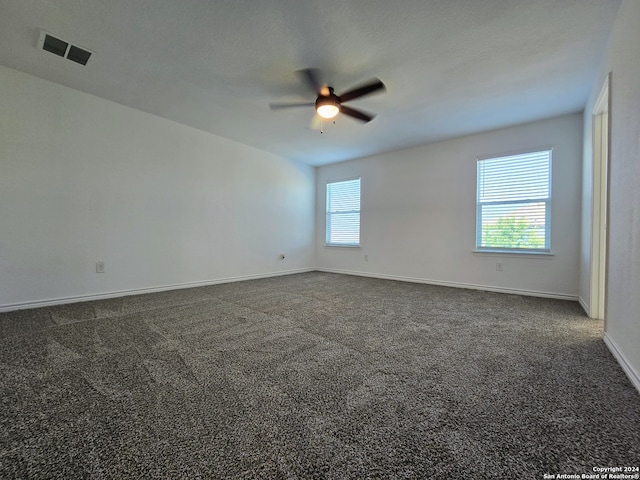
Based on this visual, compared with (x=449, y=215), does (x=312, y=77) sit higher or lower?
higher

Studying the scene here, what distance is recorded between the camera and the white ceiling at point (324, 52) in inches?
80.7

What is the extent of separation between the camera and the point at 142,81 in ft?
9.98

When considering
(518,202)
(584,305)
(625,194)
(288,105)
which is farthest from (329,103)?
(584,305)

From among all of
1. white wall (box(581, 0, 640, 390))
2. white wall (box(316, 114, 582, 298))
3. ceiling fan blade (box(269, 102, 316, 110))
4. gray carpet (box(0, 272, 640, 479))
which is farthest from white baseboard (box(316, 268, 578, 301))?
ceiling fan blade (box(269, 102, 316, 110))

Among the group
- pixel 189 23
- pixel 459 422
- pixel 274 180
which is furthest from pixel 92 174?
pixel 459 422

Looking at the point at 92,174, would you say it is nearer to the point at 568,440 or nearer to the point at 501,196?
the point at 568,440

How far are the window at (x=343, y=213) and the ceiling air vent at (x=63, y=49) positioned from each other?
4505 millimetres

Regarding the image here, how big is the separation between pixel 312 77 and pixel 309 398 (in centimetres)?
272

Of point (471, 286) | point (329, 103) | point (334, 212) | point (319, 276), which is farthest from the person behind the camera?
point (334, 212)

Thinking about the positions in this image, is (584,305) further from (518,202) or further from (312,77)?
(312,77)

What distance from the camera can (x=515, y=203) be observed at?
160 inches

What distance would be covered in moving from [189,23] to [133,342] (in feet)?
8.40

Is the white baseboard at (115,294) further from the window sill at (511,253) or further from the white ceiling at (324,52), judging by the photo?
the window sill at (511,253)

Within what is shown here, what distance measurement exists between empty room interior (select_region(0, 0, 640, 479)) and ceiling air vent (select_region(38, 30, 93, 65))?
0.09ft
